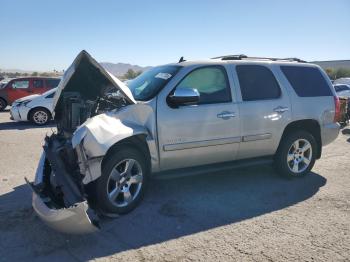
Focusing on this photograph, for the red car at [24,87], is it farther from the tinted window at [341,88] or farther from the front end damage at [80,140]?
the tinted window at [341,88]

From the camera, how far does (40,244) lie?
3.77 m

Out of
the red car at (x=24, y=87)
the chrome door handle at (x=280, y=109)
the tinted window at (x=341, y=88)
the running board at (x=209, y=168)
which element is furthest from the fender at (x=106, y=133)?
the tinted window at (x=341, y=88)

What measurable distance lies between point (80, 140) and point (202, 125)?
68.6 inches

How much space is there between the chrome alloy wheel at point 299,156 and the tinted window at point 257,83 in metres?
0.95

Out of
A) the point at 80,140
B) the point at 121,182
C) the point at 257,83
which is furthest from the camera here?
the point at 257,83

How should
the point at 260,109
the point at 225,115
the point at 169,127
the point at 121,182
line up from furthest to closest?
the point at 260,109 < the point at 225,115 < the point at 169,127 < the point at 121,182

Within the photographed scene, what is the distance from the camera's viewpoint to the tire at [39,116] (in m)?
12.3

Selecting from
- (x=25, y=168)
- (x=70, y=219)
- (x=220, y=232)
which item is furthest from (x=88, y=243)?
(x=25, y=168)

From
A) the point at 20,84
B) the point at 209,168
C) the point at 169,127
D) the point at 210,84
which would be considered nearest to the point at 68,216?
the point at 169,127

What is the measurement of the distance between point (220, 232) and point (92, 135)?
181cm

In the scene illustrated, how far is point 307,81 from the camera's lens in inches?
243

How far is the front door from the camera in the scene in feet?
15.8

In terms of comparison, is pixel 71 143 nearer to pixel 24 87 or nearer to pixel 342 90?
pixel 24 87

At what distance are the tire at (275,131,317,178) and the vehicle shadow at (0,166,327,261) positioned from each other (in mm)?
167
